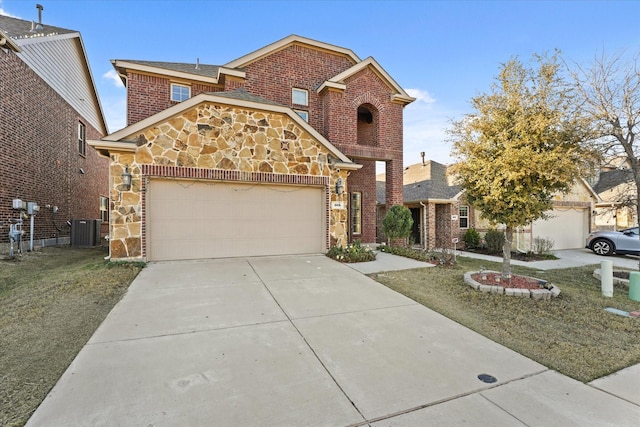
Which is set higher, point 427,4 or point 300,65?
point 427,4

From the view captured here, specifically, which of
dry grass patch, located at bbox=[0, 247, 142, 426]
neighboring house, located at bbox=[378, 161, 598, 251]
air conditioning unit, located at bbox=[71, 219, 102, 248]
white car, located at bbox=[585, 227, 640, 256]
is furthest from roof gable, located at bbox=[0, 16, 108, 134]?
white car, located at bbox=[585, 227, 640, 256]

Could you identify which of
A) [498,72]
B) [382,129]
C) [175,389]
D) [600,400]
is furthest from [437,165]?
[175,389]

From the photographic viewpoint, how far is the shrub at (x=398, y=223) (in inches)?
427

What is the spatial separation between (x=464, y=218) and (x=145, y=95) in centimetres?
1513

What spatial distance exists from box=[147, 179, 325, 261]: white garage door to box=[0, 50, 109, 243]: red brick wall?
607 cm

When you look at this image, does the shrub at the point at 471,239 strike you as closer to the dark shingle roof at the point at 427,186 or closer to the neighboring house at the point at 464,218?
the neighboring house at the point at 464,218

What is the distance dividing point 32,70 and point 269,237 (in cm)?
1116

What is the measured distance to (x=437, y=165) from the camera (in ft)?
61.2

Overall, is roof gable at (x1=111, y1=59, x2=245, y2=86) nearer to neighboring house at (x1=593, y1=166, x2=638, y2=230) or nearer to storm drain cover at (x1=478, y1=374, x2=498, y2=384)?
storm drain cover at (x1=478, y1=374, x2=498, y2=384)

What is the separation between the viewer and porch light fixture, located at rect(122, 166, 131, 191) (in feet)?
24.4

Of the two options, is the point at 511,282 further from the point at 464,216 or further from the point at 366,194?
the point at 464,216

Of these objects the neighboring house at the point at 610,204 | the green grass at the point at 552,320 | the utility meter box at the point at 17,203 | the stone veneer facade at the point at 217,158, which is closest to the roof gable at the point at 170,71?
the stone veneer facade at the point at 217,158

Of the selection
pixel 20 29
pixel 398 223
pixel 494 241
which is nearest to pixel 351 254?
pixel 398 223

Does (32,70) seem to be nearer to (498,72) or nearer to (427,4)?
(427,4)
